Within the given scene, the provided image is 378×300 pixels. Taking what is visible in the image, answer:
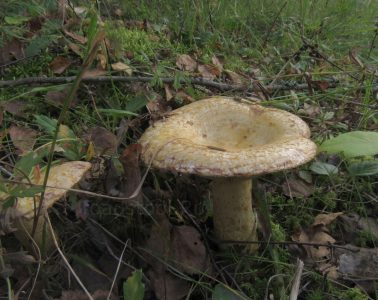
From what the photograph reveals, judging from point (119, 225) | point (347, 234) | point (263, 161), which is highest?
point (263, 161)

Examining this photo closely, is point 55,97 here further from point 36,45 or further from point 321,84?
point 321,84

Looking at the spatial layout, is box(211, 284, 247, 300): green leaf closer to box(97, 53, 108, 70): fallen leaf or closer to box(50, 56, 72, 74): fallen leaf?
box(97, 53, 108, 70): fallen leaf

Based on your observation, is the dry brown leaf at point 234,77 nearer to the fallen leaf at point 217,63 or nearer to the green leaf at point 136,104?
the fallen leaf at point 217,63

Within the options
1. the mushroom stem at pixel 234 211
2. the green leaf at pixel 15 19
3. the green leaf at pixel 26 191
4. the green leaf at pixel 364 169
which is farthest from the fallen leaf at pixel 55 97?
the green leaf at pixel 364 169

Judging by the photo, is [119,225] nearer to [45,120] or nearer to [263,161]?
[45,120]

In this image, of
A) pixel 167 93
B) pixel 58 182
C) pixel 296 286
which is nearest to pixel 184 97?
pixel 167 93

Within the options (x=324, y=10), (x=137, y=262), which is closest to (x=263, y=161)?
(x=137, y=262)
